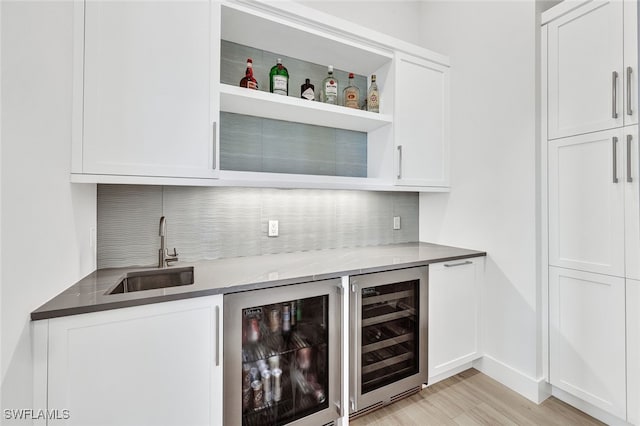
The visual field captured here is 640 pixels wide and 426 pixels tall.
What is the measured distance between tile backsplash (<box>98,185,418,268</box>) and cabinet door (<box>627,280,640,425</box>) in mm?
1370

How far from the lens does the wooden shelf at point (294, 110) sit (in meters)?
1.58

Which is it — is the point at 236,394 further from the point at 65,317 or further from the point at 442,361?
the point at 442,361

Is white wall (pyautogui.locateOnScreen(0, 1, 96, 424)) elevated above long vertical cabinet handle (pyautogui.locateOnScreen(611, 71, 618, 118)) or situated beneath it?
situated beneath

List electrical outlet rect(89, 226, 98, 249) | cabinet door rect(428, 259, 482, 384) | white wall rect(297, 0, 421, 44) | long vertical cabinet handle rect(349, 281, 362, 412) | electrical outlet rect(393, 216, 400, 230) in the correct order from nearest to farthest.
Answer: electrical outlet rect(89, 226, 98, 249) → long vertical cabinet handle rect(349, 281, 362, 412) → cabinet door rect(428, 259, 482, 384) → white wall rect(297, 0, 421, 44) → electrical outlet rect(393, 216, 400, 230)

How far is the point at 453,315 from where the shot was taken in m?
1.92

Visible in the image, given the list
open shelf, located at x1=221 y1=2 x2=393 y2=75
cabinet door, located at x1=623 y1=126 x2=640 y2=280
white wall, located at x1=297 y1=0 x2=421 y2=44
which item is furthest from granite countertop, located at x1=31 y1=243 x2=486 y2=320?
white wall, located at x1=297 y1=0 x2=421 y2=44

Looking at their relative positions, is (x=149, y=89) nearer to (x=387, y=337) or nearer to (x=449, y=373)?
(x=387, y=337)

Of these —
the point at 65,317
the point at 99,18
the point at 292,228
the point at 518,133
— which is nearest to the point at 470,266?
the point at 518,133

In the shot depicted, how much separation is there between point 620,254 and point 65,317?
243 cm

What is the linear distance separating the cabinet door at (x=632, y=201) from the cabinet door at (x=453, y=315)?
2.48ft

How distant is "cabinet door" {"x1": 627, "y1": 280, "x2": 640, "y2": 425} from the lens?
1426mm

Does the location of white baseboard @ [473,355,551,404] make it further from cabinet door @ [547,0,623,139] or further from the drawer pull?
cabinet door @ [547,0,623,139]

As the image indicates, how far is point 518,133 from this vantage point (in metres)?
1.85

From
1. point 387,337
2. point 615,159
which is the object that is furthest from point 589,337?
point 387,337
